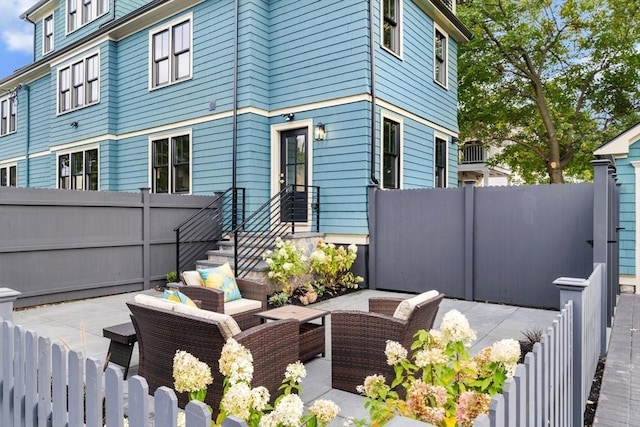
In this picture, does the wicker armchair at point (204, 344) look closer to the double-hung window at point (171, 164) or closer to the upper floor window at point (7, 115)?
the double-hung window at point (171, 164)

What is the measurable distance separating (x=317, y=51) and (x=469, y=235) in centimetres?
479

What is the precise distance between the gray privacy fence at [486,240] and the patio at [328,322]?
Result: 0.40 metres

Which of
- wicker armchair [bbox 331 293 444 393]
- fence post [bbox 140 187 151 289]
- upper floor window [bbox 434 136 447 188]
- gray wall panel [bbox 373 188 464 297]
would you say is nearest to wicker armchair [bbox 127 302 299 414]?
wicker armchair [bbox 331 293 444 393]

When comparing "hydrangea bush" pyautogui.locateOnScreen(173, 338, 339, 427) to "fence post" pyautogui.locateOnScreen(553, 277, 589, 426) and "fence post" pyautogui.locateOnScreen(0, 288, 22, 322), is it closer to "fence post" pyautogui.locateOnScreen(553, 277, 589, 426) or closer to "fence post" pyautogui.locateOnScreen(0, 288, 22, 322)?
"fence post" pyautogui.locateOnScreen(0, 288, 22, 322)

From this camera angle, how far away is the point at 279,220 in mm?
8633

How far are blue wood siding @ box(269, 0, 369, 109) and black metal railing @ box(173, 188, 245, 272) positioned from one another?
7.70 feet

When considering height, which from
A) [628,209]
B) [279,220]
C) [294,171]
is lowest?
[279,220]

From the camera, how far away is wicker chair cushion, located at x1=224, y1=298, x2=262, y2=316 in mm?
4893

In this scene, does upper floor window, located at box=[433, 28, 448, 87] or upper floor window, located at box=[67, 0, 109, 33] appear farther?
upper floor window, located at box=[67, 0, 109, 33]

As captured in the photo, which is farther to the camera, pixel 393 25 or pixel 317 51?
pixel 393 25

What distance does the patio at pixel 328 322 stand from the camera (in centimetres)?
357

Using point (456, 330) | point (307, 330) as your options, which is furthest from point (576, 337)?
point (307, 330)

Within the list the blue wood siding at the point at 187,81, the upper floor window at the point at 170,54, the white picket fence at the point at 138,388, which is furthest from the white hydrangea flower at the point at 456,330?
the upper floor window at the point at 170,54

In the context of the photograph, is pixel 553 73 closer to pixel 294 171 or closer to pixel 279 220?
pixel 294 171
